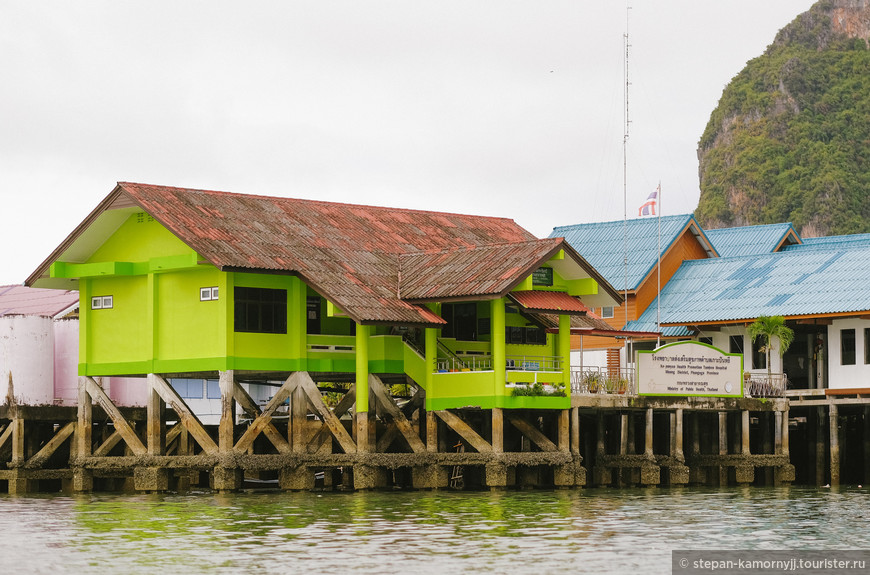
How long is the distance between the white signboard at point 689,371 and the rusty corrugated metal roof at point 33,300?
23986 mm

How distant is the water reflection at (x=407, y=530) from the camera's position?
2872cm

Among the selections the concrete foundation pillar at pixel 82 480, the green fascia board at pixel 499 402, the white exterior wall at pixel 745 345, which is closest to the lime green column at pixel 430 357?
the green fascia board at pixel 499 402

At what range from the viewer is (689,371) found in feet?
172

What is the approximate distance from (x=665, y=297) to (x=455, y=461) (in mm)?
19996

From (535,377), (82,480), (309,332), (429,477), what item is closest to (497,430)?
(535,377)

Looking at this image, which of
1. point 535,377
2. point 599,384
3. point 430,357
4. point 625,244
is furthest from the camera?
point 625,244

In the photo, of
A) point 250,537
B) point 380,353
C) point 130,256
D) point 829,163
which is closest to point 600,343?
point 380,353

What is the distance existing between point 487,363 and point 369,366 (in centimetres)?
394

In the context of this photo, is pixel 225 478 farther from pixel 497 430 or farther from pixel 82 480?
pixel 497 430

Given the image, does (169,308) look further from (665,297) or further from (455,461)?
(665,297)

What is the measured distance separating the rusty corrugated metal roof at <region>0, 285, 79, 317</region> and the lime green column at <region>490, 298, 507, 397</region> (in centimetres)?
2233

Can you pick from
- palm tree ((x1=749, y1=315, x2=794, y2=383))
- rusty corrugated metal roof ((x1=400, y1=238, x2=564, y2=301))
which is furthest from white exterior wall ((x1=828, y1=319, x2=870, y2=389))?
rusty corrugated metal roof ((x1=400, y1=238, x2=564, y2=301))

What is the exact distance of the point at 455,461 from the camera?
4781 centimetres

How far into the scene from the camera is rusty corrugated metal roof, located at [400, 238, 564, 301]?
47625 millimetres
